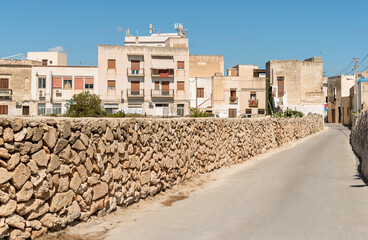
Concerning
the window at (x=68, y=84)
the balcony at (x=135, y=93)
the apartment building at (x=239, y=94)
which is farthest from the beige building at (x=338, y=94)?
the window at (x=68, y=84)

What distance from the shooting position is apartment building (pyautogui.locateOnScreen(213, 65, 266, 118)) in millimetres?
63125

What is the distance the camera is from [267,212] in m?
9.48

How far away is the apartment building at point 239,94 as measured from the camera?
6312 cm

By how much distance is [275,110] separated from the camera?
6562 centimetres

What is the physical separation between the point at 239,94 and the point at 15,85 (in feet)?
104

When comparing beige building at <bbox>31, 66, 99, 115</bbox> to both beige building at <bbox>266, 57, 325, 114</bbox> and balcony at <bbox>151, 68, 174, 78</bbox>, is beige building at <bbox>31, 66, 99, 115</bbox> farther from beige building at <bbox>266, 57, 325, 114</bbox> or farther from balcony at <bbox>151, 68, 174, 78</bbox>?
beige building at <bbox>266, 57, 325, 114</bbox>

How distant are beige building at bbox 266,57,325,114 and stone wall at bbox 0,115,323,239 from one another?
56804 millimetres

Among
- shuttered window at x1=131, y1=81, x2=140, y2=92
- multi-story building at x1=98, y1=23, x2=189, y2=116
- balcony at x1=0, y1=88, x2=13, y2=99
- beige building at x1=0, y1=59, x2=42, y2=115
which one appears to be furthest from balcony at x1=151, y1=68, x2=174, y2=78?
balcony at x1=0, y1=88, x2=13, y2=99

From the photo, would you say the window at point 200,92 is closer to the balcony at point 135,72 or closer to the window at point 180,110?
the window at point 180,110

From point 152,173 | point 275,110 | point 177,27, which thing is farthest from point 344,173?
point 177,27

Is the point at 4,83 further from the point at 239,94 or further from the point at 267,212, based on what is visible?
the point at 267,212

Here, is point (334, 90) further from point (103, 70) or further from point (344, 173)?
point (344, 173)

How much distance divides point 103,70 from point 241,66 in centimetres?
2342

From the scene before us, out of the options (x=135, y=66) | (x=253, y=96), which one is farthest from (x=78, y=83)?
(x=253, y=96)
